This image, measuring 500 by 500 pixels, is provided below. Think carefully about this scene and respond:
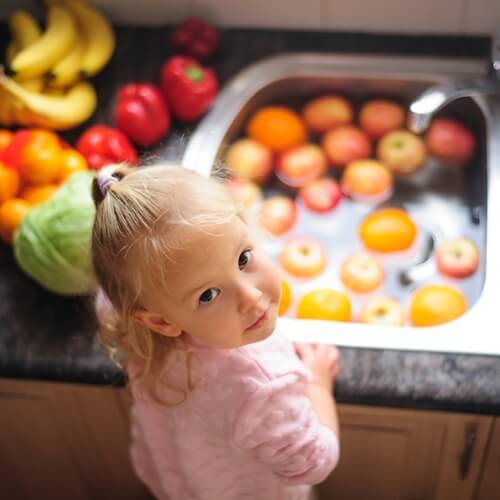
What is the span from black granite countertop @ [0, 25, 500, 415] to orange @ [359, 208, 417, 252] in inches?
9.7

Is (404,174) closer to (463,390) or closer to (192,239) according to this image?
(463,390)

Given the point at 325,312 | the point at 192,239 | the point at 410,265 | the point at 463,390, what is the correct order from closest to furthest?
the point at 192,239 → the point at 463,390 → the point at 325,312 → the point at 410,265

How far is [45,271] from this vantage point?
34.1 inches

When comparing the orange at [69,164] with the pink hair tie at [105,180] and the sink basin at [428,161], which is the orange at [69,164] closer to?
the sink basin at [428,161]

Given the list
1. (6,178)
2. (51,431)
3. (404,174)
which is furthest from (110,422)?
(404,174)

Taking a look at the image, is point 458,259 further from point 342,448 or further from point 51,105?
point 51,105

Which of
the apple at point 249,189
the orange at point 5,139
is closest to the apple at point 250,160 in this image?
the apple at point 249,189

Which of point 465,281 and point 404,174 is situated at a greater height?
point 404,174

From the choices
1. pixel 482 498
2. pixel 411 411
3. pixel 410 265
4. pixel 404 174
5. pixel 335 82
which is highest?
pixel 335 82

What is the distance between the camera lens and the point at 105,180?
595 mm

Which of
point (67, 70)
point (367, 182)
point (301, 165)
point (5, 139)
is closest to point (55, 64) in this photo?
point (67, 70)

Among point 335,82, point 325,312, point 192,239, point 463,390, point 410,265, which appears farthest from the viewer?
point 335,82

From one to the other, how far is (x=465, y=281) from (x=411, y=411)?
0.77ft

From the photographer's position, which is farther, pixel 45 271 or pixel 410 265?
pixel 410 265
